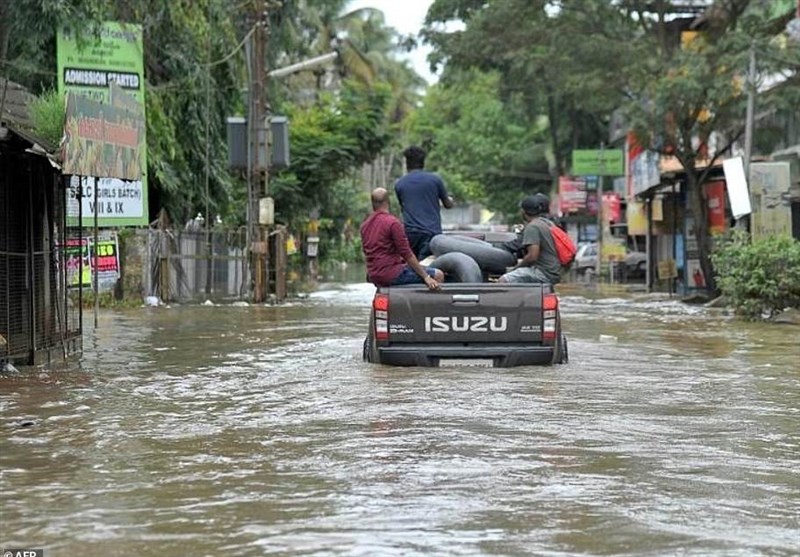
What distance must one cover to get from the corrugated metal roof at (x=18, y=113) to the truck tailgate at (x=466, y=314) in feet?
12.1

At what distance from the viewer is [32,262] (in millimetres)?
12227

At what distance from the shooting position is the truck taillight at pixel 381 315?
448 inches

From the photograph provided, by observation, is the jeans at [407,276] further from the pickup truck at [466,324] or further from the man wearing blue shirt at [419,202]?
the man wearing blue shirt at [419,202]

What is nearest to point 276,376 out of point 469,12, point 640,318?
point 640,318

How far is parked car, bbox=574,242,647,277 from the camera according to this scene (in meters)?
45.1

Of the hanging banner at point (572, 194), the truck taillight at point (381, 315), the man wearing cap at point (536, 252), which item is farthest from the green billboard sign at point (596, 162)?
the truck taillight at point (381, 315)

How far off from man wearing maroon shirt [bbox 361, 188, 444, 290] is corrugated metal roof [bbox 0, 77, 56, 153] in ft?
10.6

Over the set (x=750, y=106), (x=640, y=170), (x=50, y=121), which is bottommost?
(x=50, y=121)

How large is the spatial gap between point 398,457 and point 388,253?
4807 mm

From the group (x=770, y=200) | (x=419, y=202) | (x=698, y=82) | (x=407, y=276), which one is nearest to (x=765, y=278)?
(x=770, y=200)

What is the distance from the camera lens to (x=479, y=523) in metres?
5.61

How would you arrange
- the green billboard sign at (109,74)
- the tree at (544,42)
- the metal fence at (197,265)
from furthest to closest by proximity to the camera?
the tree at (544,42)
the metal fence at (197,265)
the green billboard sign at (109,74)

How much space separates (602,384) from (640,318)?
11.1 meters

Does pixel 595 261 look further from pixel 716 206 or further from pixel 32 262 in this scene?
pixel 32 262
